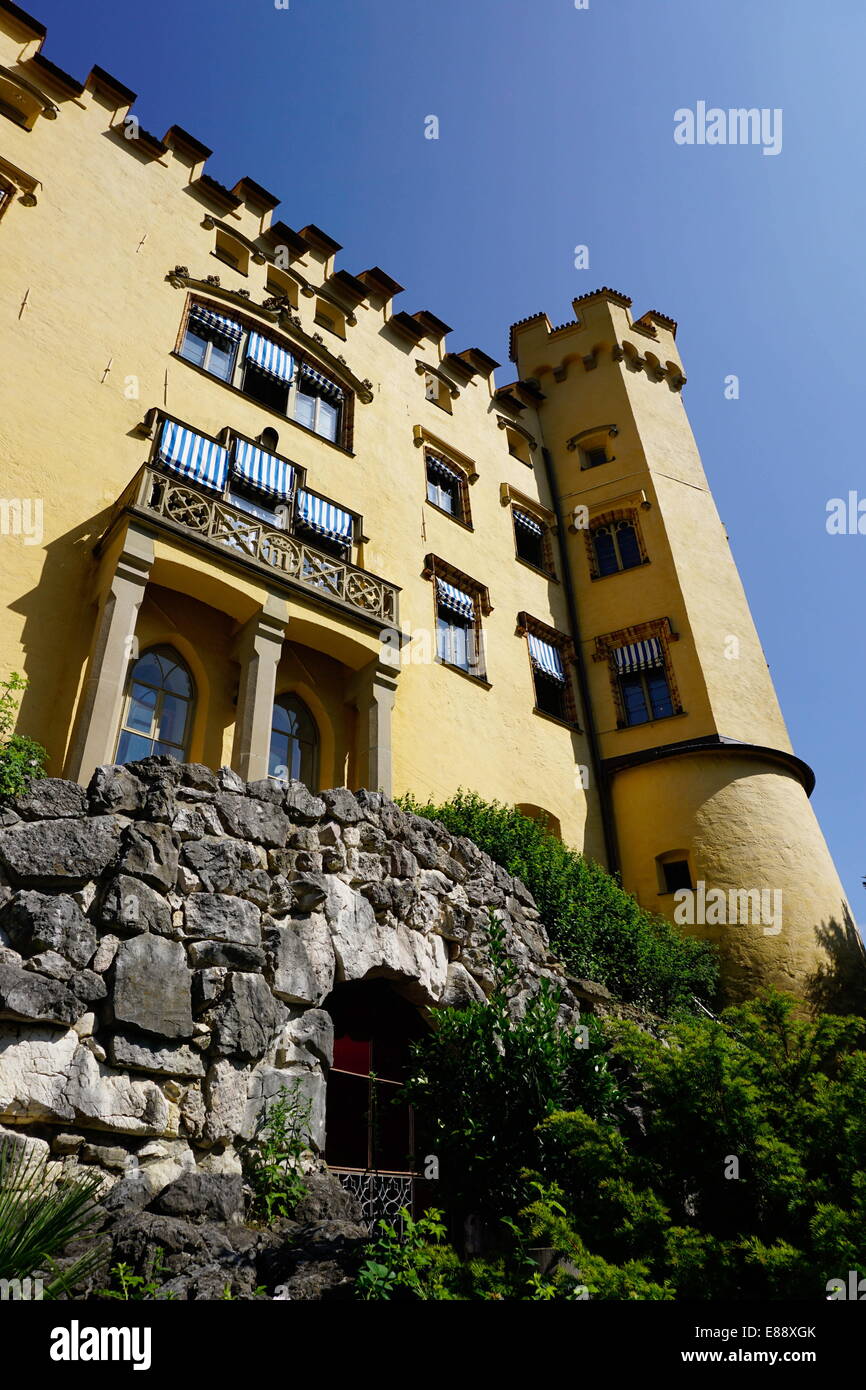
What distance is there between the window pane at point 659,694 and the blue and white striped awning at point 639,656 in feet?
0.92

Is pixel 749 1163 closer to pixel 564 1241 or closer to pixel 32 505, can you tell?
pixel 564 1241

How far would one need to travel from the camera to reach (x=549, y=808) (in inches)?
703

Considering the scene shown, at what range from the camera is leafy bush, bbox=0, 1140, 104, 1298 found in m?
4.93

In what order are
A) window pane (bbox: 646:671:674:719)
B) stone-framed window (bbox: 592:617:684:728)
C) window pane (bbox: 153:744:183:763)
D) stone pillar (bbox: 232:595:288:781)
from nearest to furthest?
stone pillar (bbox: 232:595:288:781)
window pane (bbox: 153:744:183:763)
window pane (bbox: 646:671:674:719)
stone-framed window (bbox: 592:617:684:728)

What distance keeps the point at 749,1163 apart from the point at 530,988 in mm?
4110

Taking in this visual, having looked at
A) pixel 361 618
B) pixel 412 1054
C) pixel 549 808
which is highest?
pixel 361 618

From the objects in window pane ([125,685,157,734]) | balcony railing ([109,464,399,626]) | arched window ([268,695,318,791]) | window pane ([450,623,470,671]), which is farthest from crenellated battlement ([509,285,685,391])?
window pane ([125,685,157,734])

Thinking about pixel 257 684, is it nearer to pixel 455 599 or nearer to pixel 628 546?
pixel 455 599

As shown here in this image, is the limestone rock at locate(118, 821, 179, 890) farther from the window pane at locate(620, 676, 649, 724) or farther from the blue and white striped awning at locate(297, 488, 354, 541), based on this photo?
the window pane at locate(620, 676, 649, 724)

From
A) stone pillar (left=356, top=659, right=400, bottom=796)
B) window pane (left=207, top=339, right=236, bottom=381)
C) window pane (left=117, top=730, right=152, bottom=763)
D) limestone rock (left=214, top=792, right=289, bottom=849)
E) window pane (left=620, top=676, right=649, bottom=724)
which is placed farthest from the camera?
window pane (left=620, top=676, right=649, bottom=724)

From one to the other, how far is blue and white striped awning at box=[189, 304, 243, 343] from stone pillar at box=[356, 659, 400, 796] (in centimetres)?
787

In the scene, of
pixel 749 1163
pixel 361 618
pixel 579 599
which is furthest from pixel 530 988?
pixel 579 599

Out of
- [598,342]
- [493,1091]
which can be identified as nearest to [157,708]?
[493,1091]

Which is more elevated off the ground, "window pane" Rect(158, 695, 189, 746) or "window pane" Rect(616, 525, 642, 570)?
"window pane" Rect(616, 525, 642, 570)
